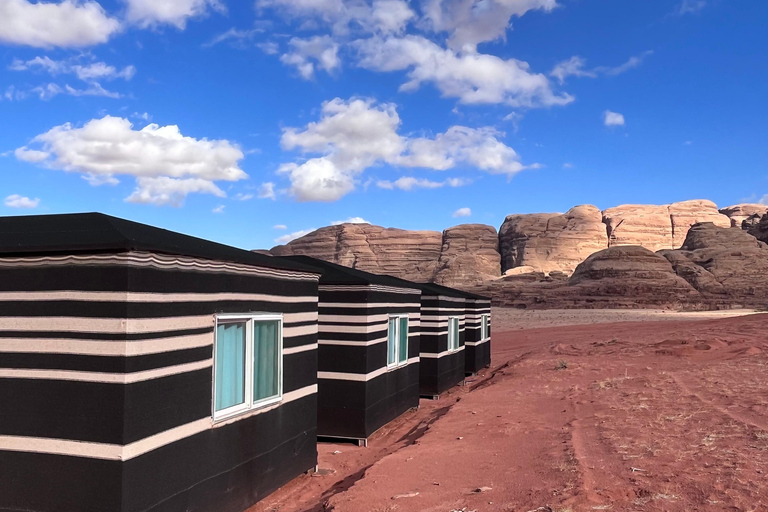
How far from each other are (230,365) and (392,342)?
242 inches

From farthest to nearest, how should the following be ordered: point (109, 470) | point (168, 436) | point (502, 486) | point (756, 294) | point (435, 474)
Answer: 1. point (756, 294)
2. point (435, 474)
3. point (502, 486)
4. point (168, 436)
5. point (109, 470)

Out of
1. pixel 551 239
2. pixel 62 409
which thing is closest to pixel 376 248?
pixel 551 239

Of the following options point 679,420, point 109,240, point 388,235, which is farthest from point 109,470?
point 388,235

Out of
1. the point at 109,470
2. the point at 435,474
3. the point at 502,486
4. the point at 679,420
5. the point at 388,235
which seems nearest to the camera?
the point at 109,470

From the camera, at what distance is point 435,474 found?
7.57 meters

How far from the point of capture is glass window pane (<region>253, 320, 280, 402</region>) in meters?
6.84

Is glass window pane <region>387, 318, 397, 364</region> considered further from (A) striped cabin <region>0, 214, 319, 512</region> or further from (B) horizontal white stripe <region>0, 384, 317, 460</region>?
(B) horizontal white stripe <region>0, 384, 317, 460</region>

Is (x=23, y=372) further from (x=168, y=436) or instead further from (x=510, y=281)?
(x=510, y=281)

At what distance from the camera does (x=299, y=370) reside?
7.95 m

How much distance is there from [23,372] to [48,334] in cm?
39

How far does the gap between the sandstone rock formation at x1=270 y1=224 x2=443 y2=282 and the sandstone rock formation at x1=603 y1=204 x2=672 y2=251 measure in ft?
132

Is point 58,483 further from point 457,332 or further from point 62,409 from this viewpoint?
point 457,332

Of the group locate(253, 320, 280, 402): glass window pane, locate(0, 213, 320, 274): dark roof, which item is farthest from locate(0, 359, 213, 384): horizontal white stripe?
locate(253, 320, 280, 402): glass window pane

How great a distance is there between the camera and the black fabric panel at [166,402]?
15.4ft
